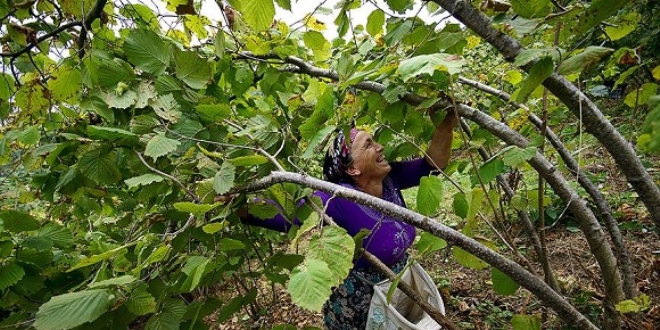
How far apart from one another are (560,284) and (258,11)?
2.84 meters

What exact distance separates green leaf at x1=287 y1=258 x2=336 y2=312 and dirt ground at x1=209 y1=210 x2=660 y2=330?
4.47ft

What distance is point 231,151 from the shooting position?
1354mm

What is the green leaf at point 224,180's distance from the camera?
105cm

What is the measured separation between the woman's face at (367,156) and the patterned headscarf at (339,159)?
0.03 m

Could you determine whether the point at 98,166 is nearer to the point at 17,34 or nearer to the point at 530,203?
the point at 17,34

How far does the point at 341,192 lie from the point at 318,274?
0.26 meters

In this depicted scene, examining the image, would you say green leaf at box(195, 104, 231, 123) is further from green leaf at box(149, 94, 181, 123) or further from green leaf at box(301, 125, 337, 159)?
green leaf at box(301, 125, 337, 159)

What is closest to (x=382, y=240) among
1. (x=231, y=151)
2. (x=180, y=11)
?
(x=231, y=151)

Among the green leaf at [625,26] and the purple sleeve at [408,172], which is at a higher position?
the green leaf at [625,26]

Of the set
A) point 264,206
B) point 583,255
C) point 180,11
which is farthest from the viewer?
point 583,255

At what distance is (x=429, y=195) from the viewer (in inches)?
41.8

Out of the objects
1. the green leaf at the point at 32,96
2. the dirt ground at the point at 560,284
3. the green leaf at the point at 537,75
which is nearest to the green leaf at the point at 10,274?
the green leaf at the point at 32,96

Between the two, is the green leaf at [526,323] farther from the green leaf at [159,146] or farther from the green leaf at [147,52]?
A: the green leaf at [147,52]

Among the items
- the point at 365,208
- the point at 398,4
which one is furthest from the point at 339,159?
the point at 398,4
